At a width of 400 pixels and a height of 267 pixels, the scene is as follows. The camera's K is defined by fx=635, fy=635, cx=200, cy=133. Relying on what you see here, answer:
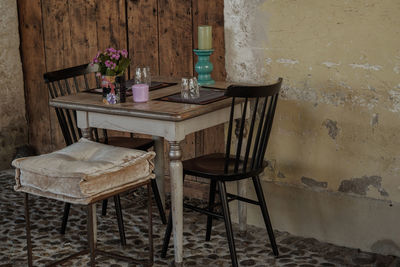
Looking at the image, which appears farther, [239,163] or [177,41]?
[177,41]

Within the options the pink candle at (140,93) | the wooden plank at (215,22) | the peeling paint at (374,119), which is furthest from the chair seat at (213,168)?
the wooden plank at (215,22)

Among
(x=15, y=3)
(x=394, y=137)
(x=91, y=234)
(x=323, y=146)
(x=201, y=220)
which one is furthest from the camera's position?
(x=15, y=3)

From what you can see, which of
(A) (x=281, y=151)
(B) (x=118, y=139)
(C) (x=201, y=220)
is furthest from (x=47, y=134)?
(A) (x=281, y=151)

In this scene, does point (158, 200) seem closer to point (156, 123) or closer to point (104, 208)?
point (104, 208)

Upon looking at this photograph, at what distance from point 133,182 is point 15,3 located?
2.66 metres

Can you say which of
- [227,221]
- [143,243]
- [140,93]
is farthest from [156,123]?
[143,243]

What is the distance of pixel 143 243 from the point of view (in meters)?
3.63

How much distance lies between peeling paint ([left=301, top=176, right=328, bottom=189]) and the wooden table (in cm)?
58

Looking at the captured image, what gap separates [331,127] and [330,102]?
139 millimetres

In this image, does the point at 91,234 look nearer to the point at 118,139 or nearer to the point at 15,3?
the point at 118,139

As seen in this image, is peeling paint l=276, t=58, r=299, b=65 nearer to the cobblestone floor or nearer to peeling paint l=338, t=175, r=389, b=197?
peeling paint l=338, t=175, r=389, b=197

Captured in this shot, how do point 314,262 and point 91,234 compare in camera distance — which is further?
point 314,262

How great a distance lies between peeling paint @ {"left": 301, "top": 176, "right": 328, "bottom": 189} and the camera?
11.8 feet

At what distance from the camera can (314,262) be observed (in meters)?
3.33
